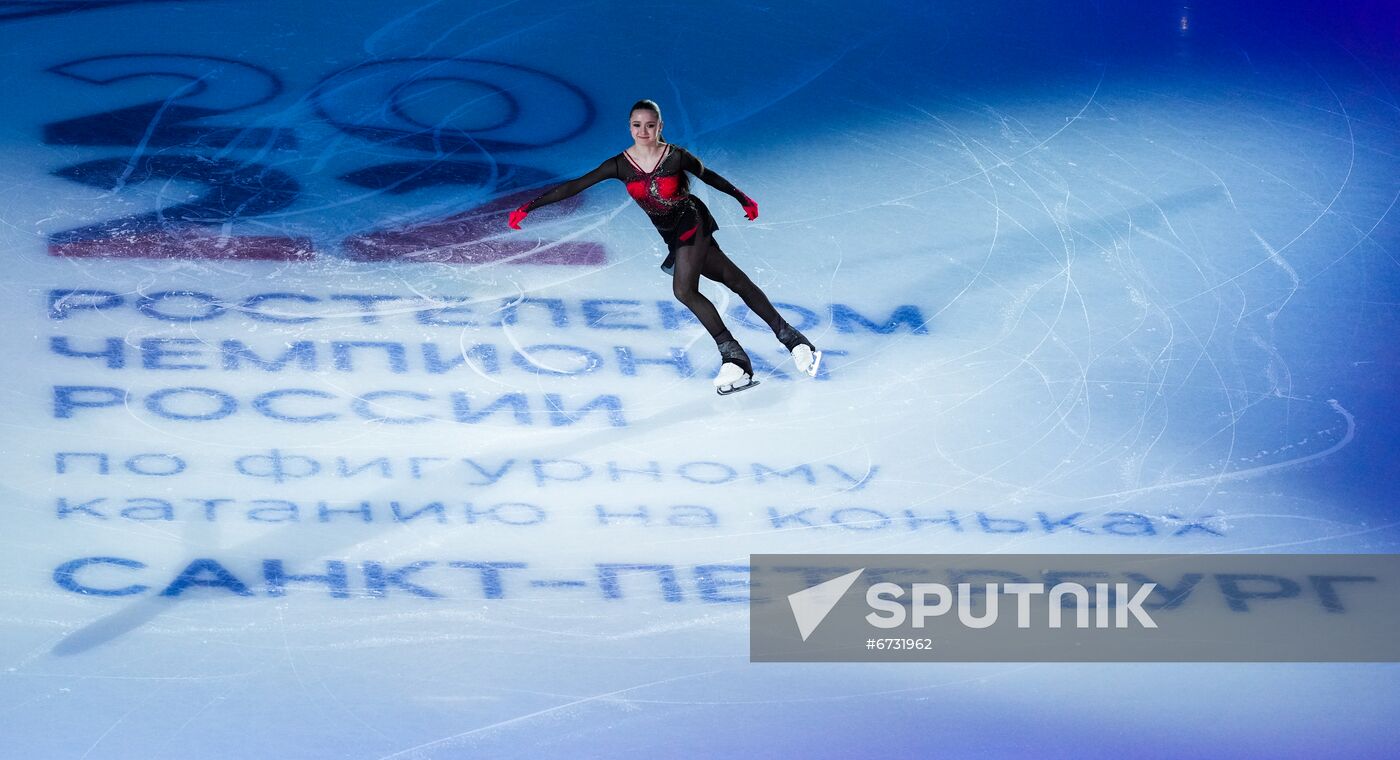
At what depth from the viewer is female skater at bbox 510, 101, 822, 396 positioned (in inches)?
267

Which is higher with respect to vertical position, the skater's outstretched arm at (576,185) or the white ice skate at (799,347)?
the skater's outstretched arm at (576,185)

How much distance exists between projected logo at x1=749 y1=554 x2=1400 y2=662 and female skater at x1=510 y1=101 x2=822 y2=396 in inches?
37.3

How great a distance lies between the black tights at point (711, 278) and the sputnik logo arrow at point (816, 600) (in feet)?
3.83

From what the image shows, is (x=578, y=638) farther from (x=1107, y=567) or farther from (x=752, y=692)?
(x=1107, y=567)

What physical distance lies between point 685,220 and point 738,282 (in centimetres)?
45

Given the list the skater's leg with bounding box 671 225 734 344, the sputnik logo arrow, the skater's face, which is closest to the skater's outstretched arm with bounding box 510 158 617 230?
the skater's face

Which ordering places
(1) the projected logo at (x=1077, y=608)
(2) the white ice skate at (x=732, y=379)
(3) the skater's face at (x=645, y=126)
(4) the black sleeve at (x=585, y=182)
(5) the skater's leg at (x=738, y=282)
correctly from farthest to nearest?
(2) the white ice skate at (x=732, y=379) → (5) the skater's leg at (x=738, y=282) → (1) the projected logo at (x=1077, y=608) → (4) the black sleeve at (x=585, y=182) → (3) the skater's face at (x=645, y=126)

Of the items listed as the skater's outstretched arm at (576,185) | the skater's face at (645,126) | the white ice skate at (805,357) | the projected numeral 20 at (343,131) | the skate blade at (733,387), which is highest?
the projected numeral 20 at (343,131)

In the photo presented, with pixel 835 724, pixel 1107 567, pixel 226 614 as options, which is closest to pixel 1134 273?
pixel 1107 567

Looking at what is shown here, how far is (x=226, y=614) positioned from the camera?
6.88m

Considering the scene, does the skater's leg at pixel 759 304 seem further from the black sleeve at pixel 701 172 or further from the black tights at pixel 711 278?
the black sleeve at pixel 701 172

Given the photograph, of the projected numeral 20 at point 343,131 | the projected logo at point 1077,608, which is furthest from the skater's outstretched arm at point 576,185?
the projected logo at point 1077,608

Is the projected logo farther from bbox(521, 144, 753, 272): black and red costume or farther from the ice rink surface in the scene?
bbox(521, 144, 753, 272): black and red costume

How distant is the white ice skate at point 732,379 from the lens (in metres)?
7.30
